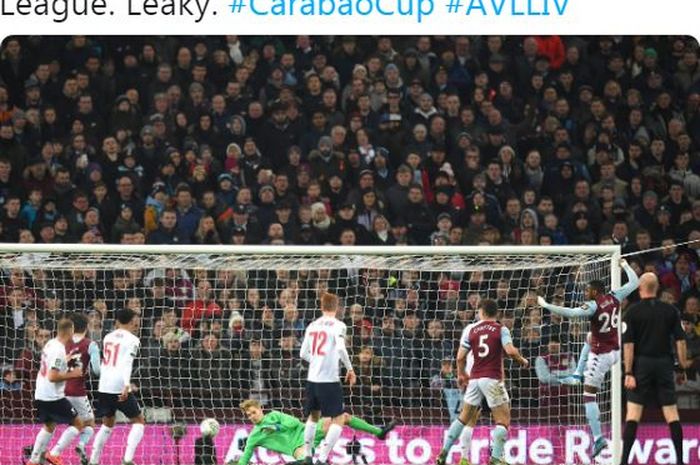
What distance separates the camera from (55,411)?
17.1 metres

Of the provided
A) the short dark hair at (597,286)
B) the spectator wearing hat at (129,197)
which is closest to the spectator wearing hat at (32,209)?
the spectator wearing hat at (129,197)

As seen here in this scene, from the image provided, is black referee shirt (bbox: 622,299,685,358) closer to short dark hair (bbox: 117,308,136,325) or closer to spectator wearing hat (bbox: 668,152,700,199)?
short dark hair (bbox: 117,308,136,325)

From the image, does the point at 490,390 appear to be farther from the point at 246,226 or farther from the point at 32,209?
the point at 32,209

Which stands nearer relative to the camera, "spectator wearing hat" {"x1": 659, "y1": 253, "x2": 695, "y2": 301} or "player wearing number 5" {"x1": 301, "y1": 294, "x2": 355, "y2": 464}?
"player wearing number 5" {"x1": 301, "y1": 294, "x2": 355, "y2": 464}

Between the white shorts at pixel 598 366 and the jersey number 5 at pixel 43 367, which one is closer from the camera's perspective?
the jersey number 5 at pixel 43 367

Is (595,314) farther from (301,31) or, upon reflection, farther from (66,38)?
(66,38)

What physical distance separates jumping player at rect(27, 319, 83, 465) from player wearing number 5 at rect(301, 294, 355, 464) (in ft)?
6.92

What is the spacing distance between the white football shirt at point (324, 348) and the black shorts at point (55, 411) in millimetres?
2215

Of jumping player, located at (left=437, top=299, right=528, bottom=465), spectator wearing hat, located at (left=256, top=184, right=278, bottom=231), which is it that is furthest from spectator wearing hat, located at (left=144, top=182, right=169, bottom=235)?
jumping player, located at (left=437, top=299, right=528, bottom=465)

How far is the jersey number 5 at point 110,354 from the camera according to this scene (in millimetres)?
17016

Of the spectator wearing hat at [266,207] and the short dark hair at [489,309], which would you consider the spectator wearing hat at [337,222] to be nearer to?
A: the spectator wearing hat at [266,207]

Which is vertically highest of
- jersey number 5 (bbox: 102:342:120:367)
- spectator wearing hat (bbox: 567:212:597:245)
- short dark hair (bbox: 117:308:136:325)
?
spectator wearing hat (bbox: 567:212:597:245)

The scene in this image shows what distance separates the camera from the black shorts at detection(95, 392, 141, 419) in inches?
673

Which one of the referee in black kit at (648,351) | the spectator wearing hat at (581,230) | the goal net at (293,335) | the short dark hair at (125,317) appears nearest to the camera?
the referee in black kit at (648,351)
